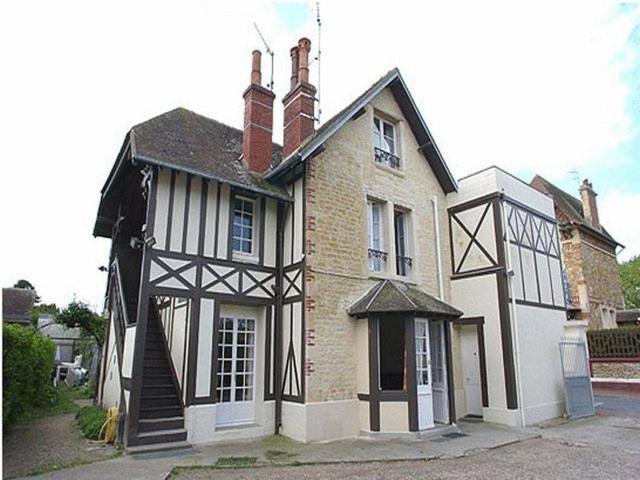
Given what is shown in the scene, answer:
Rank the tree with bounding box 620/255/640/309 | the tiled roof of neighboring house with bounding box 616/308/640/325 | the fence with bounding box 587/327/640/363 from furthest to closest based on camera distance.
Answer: the tree with bounding box 620/255/640/309, the tiled roof of neighboring house with bounding box 616/308/640/325, the fence with bounding box 587/327/640/363

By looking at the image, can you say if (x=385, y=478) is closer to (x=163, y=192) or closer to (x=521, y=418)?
(x=521, y=418)

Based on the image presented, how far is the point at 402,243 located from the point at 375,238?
101 centimetres

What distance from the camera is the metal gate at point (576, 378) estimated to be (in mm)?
10328

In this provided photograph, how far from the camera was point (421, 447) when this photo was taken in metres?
7.32

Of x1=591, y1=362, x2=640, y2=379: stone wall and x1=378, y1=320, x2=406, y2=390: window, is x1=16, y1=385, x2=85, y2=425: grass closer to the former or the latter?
x1=378, y1=320, x2=406, y2=390: window

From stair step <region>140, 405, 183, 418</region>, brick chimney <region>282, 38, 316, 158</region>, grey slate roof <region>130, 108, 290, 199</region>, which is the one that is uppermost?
brick chimney <region>282, 38, 316, 158</region>

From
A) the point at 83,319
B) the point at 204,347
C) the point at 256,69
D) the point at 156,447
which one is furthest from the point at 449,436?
the point at 83,319

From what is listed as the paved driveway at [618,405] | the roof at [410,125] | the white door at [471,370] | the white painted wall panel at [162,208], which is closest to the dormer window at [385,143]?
the roof at [410,125]

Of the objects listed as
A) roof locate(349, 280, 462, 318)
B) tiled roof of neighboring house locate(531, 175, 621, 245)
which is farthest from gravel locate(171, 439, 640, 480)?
tiled roof of neighboring house locate(531, 175, 621, 245)

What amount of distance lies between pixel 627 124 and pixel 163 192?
23.6ft

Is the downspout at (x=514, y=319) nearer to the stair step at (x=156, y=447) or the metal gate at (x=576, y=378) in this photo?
the metal gate at (x=576, y=378)

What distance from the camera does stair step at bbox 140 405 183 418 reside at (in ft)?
23.5

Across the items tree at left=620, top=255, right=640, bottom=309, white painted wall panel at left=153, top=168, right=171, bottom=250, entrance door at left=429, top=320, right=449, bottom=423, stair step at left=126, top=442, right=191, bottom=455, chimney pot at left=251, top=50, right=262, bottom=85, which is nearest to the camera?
stair step at left=126, top=442, right=191, bottom=455

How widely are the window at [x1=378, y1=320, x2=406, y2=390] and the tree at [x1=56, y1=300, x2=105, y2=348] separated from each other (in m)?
11.6
